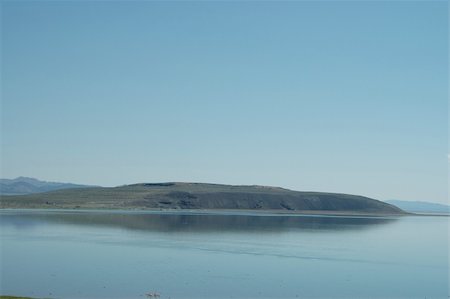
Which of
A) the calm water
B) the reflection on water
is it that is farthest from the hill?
the calm water

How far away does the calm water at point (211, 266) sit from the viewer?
3338 cm

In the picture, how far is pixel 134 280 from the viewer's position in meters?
35.5

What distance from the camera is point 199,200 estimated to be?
169125 millimetres

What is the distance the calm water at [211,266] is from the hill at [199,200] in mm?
86888

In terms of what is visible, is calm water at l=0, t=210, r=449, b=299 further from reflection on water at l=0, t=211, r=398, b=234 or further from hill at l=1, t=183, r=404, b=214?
hill at l=1, t=183, r=404, b=214

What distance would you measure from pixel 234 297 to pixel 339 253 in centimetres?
2619

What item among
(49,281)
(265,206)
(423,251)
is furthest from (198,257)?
(265,206)

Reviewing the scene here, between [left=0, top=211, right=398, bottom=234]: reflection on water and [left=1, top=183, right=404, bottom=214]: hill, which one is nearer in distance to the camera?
[left=0, top=211, right=398, bottom=234]: reflection on water

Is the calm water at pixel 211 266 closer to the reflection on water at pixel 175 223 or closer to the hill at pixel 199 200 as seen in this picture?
the reflection on water at pixel 175 223

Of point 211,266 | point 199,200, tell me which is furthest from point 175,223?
point 199,200

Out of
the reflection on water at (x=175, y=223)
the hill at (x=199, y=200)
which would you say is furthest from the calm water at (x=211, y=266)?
the hill at (x=199, y=200)

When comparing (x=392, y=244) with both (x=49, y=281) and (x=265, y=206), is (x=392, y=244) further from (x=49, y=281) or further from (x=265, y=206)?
(x=265, y=206)

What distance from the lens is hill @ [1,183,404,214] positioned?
156750mm

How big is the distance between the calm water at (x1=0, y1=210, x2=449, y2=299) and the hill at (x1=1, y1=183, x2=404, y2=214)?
8689cm
